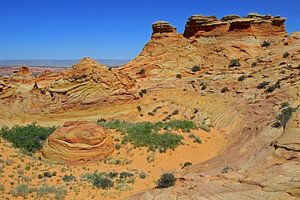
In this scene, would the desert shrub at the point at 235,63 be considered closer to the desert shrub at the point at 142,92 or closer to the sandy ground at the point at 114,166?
the desert shrub at the point at 142,92

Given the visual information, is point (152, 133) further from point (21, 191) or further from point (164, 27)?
point (164, 27)

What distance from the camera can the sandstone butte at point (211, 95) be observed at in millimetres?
8922

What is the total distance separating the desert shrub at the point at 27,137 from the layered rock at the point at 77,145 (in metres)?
1.12

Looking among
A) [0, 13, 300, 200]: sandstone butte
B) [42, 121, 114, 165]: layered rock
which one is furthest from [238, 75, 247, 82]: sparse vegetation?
[42, 121, 114, 165]: layered rock

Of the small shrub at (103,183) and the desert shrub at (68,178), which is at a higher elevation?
the small shrub at (103,183)

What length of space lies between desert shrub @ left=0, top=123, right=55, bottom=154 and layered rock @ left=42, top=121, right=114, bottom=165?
3.67ft

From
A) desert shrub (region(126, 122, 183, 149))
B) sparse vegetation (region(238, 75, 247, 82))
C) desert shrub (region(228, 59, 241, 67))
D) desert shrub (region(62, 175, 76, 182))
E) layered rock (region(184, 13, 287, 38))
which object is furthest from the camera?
layered rock (region(184, 13, 287, 38))

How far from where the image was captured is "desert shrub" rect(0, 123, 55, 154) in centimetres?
1773

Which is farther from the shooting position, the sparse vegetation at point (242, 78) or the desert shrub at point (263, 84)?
the sparse vegetation at point (242, 78)

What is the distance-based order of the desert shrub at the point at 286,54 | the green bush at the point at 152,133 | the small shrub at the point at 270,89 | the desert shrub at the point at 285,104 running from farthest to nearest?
1. the desert shrub at the point at 286,54
2. the small shrub at the point at 270,89
3. the desert shrub at the point at 285,104
4. the green bush at the point at 152,133

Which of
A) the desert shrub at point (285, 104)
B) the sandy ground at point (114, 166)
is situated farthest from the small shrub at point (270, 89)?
the sandy ground at point (114, 166)

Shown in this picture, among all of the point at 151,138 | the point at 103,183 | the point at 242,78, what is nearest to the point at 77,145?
the point at 103,183

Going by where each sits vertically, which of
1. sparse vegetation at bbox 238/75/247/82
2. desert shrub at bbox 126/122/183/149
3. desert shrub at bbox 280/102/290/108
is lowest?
desert shrub at bbox 126/122/183/149

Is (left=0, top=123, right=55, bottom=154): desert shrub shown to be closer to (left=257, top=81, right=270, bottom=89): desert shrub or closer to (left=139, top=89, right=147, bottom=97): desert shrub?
(left=139, top=89, right=147, bottom=97): desert shrub
